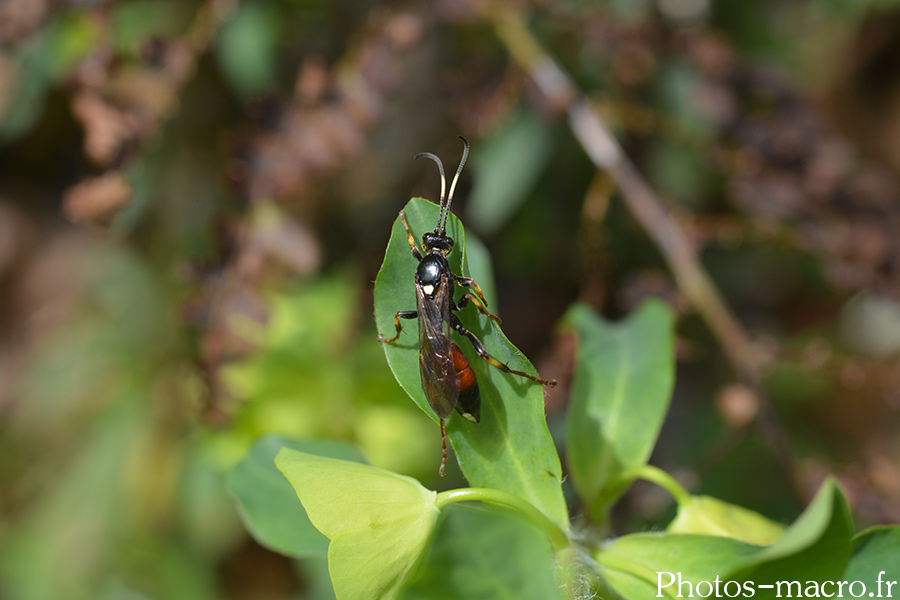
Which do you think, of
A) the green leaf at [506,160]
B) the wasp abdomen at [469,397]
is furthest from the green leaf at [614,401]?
the green leaf at [506,160]

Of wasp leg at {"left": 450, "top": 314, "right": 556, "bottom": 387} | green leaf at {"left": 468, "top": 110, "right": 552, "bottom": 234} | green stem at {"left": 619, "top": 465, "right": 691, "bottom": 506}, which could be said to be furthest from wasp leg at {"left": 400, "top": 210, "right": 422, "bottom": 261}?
green leaf at {"left": 468, "top": 110, "right": 552, "bottom": 234}

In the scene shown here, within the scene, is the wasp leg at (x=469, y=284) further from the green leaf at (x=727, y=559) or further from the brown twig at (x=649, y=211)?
the brown twig at (x=649, y=211)

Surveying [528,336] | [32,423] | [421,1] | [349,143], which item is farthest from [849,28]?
[32,423]

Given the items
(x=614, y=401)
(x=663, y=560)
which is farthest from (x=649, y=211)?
(x=663, y=560)

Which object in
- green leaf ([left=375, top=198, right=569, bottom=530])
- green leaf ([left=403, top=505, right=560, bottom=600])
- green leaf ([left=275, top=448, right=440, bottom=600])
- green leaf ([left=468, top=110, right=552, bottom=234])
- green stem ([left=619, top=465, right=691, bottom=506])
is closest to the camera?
green leaf ([left=403, top=505, right=560, bottom=600])

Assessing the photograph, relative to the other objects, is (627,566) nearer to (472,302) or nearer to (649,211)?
(472,302)

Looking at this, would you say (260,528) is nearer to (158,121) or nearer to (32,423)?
(158,121)

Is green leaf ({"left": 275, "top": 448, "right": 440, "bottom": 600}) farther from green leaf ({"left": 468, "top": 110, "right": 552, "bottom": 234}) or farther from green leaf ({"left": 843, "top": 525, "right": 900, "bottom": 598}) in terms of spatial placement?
green leaf ({"left": 468, "top": 110, "right": 552, "bottom": 234})
